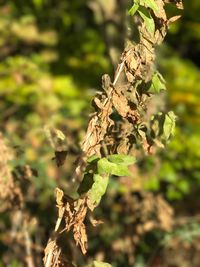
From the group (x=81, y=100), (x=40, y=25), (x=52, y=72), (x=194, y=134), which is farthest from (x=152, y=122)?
(x=40, y=25)

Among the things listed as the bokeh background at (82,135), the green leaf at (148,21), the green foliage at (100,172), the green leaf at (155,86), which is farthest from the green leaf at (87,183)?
the bokeh background at (82,135)

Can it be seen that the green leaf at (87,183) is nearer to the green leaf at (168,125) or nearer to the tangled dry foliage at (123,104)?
the tangled dry foliage at (123,104)

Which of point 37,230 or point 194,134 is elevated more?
point 37,230

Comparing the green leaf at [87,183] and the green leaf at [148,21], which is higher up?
the green leaf at [148,21]

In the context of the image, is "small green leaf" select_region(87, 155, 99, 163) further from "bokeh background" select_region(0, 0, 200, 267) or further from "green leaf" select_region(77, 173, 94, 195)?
"bokeh background" select_region(0, 0, 200, 267)

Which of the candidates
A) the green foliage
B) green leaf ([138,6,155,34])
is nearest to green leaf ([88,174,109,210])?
the green foliage

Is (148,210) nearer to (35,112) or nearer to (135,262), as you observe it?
(135,262)
